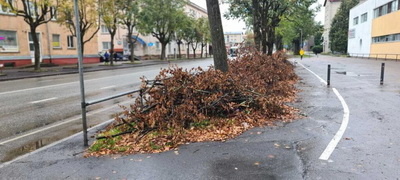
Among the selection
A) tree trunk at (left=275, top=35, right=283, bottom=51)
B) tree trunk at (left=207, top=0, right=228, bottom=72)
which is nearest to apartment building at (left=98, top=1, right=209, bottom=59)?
tree trunk at (left=275, top=35, right=283, bottom=51)

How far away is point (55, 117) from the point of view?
8.40 meters

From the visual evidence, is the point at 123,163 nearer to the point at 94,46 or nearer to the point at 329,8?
the point at 94,46

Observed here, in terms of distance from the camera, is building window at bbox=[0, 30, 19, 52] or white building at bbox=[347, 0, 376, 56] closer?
building window at bbox=[0, 30, 19, 52]

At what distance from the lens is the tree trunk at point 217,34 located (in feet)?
26.9

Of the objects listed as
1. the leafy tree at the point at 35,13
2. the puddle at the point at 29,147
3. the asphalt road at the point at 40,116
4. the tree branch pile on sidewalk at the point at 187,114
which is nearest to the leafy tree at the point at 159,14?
the leafy tree at the point at 35,13

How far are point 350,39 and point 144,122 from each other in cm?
5693

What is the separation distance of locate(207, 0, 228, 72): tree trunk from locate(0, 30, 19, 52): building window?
82.9 feet

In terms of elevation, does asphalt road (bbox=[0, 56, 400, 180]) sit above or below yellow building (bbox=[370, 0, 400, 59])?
below

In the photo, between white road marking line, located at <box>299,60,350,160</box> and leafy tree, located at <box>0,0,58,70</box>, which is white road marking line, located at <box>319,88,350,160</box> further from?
leafy tree, located at <box>0,0,58,70</box>

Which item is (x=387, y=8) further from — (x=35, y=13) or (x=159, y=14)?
(x=35, y=13)

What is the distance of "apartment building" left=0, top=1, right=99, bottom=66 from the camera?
90.4 feet

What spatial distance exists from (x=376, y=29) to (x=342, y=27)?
2413 centimetres

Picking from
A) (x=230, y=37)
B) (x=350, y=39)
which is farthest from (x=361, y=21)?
(x=230, y=37)

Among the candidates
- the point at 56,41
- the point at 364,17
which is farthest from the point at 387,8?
the point at 56,41
